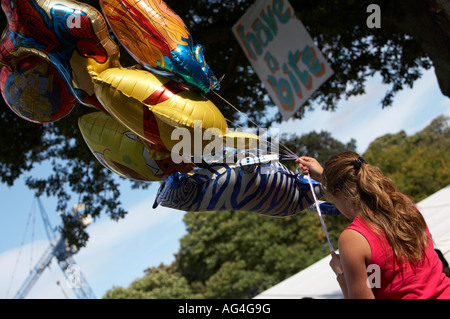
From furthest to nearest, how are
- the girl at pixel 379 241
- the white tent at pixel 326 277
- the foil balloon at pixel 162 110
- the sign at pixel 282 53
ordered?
1. the white tent at pixel 326 277
2. the sign at pixel 282 53
3. the foil balloon at pixel 162 110
4. the girl at pixel 379 241

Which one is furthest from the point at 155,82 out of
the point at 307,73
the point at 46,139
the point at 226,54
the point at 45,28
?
the point at 46,139

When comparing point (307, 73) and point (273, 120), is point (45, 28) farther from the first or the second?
point (273, 120)

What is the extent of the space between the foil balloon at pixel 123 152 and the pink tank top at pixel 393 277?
1117 mm

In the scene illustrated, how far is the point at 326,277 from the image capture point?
23.7 ft

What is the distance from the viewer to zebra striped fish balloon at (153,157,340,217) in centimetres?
234

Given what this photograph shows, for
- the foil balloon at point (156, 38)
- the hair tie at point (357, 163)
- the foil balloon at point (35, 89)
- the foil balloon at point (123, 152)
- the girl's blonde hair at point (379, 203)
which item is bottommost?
the girl's blonde hair at point (379, 203)

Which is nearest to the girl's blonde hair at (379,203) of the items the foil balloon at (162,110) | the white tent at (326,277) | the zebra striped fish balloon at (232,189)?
the foil balloon at (162,110)

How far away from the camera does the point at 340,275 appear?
5.62 ft

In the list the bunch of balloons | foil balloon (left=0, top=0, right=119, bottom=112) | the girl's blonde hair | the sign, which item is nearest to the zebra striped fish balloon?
the bunch of balloons

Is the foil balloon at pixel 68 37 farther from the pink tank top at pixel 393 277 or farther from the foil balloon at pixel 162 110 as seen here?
the pink tank top at pixel 393 277

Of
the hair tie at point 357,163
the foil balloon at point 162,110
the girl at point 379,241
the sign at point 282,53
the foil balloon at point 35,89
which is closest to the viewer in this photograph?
the girl at point 379,241

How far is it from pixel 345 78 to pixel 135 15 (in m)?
5.03

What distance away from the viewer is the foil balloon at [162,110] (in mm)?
2012

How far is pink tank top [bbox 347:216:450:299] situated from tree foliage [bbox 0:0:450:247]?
125 inches
